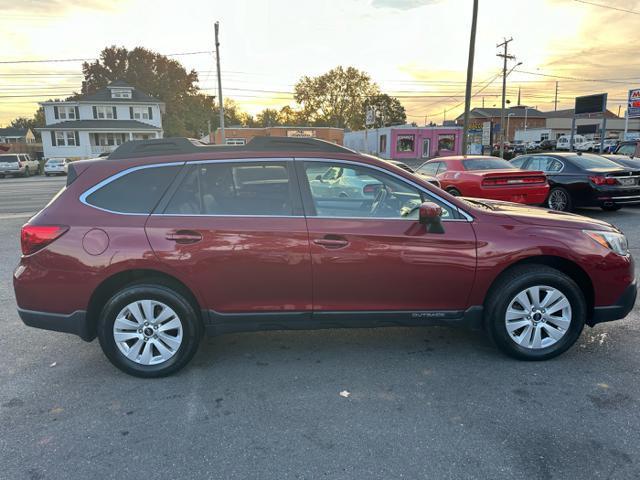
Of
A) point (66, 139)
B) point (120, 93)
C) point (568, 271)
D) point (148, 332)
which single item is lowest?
point (148, 332)

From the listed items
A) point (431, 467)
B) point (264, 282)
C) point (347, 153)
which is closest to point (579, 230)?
point (347, 153)

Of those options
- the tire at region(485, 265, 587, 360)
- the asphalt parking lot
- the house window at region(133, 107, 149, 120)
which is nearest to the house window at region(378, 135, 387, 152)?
the house window at region(133, 107, 149, 120)

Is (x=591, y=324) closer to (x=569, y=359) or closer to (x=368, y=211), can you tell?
(x=569, y=359)

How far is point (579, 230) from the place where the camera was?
144 inches

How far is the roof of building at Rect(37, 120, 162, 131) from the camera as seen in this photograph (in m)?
45.1

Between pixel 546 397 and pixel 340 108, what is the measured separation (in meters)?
77.3

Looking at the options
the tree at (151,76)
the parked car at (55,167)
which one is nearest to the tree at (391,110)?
the tree at (151,76)

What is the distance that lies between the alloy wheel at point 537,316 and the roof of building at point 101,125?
4872cm

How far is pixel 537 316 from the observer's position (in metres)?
3.64

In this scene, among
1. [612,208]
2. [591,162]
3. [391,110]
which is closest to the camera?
[591,162]

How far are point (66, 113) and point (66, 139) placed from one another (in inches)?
147

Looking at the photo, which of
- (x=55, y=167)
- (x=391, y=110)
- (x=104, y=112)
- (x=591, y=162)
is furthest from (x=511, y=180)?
(x=391, y=110)

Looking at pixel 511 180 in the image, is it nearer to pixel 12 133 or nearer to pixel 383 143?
pixel 383 143

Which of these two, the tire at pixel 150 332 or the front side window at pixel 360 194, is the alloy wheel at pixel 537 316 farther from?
the tire at pixel 150 332
